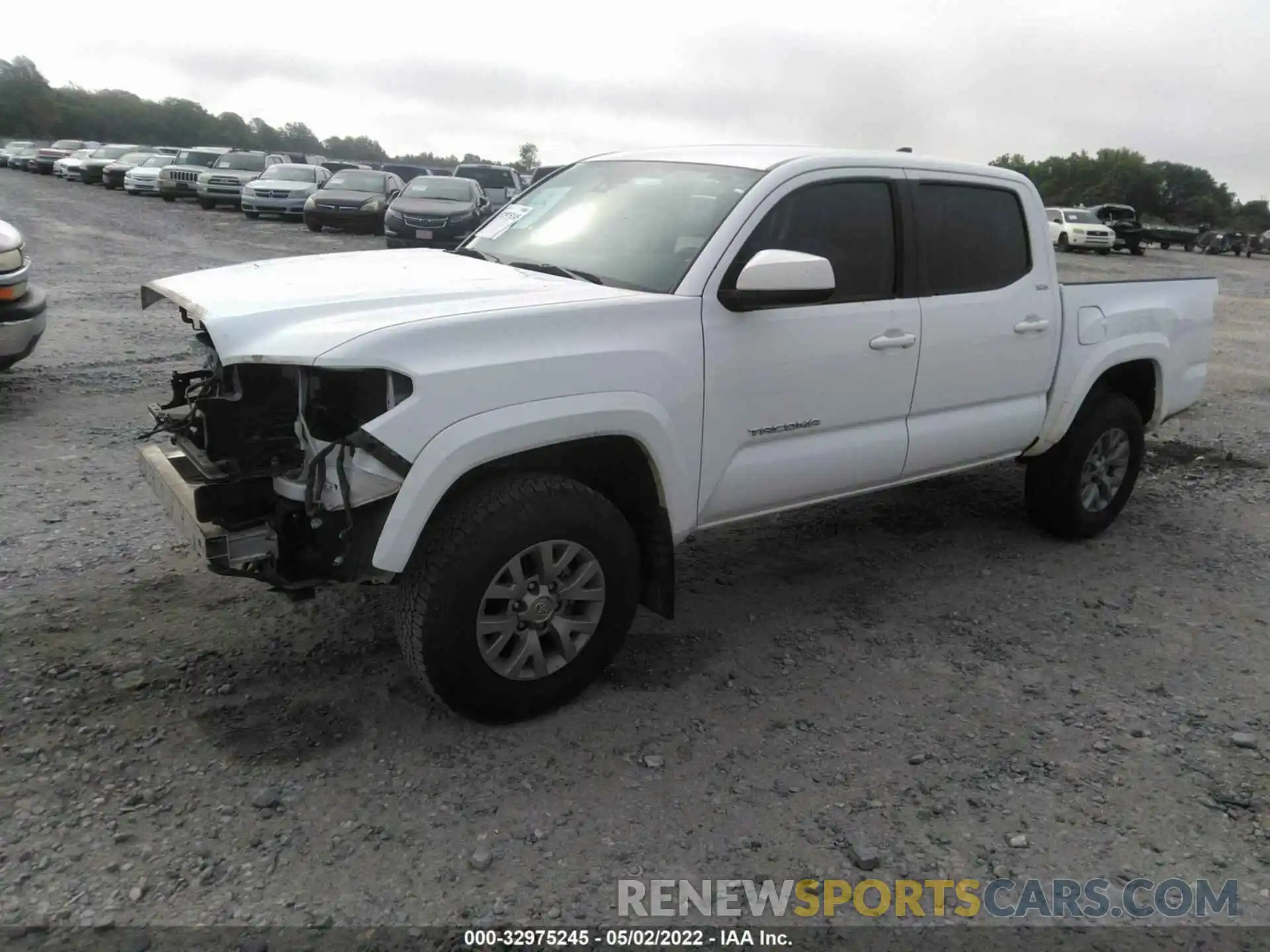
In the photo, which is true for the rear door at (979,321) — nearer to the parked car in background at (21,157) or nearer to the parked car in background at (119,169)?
the parked car in background at (119,169)

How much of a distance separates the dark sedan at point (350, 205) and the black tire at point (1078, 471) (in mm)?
17119

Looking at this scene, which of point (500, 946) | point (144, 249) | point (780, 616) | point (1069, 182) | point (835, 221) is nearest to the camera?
point (500, 946)

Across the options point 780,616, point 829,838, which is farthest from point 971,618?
point 829,838

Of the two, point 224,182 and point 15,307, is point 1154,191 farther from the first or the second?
point 15,307

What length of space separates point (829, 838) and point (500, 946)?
1.00m

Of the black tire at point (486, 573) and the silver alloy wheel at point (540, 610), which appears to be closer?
the black tire at point (486, 573)

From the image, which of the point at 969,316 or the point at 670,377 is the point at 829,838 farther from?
the point at 969,316

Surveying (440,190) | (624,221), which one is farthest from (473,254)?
(440,190)

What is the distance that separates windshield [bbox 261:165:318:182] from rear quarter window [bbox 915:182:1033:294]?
21212mm

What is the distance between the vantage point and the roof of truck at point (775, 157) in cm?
391

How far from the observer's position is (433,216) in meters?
16.8

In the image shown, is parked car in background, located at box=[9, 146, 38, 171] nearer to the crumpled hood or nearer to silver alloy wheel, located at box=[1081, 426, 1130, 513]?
the crumpled hood

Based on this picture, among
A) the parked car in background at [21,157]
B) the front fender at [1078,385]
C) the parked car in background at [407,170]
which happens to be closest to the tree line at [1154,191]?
the parked car in background at [407,170]

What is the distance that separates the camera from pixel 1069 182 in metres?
67.2
